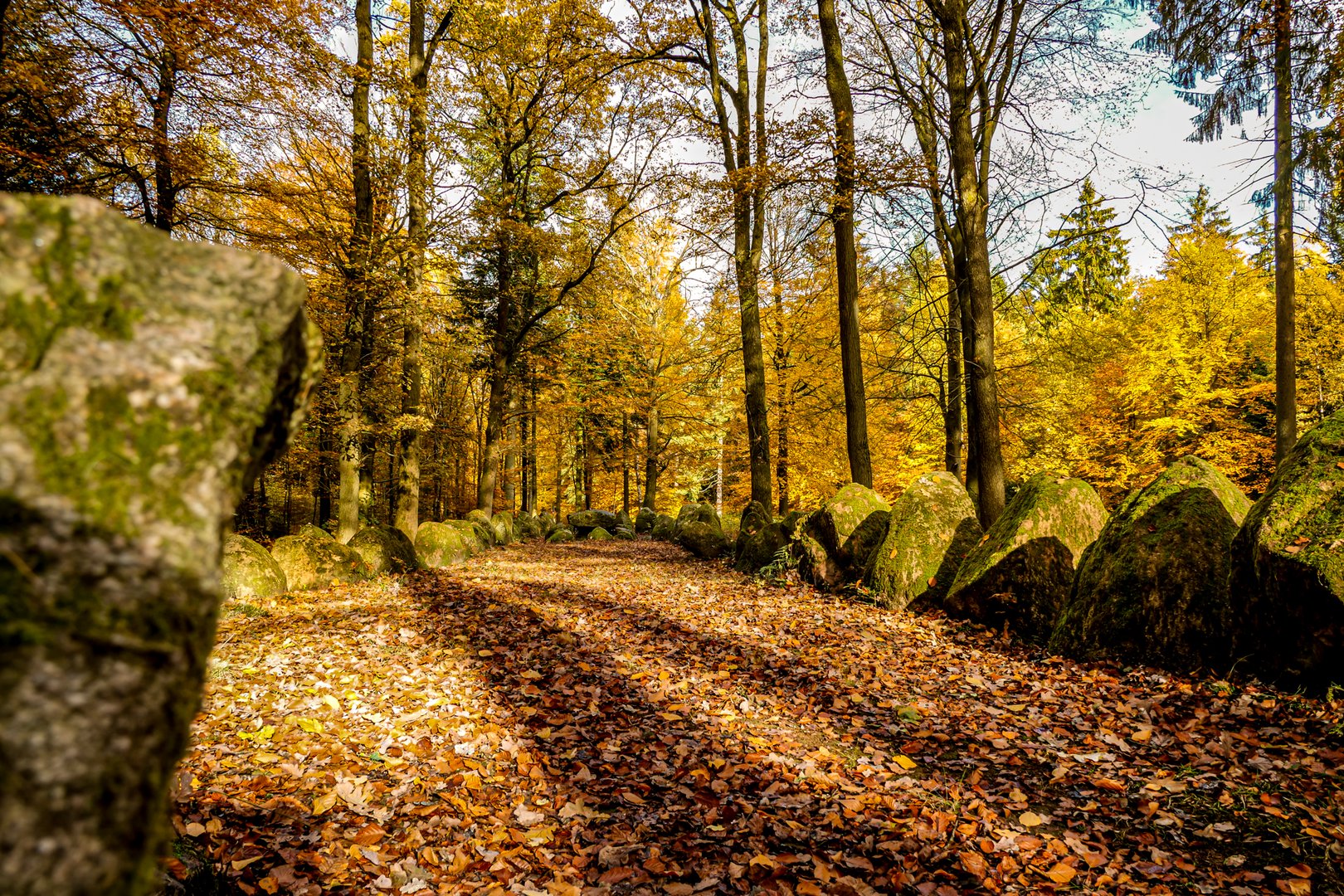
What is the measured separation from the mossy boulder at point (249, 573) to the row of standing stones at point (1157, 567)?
7.32 m

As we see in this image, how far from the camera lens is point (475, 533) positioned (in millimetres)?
13383

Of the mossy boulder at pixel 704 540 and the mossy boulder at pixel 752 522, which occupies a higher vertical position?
the mossy boulder at pixel 752 522

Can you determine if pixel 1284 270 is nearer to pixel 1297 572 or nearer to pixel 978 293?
pixel 978 293

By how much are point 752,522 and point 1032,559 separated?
238 inches

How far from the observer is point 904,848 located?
2.88m

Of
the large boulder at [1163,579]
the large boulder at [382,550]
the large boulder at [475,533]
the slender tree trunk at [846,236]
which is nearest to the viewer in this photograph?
the large boulder at [1163,579]

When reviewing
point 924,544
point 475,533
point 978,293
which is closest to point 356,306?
point 475,533

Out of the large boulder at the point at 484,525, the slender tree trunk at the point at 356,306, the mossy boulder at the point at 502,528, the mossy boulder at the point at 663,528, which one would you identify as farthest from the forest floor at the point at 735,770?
the mossy boulder at the point at 663,528

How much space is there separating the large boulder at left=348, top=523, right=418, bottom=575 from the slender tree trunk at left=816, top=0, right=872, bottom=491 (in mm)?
7550

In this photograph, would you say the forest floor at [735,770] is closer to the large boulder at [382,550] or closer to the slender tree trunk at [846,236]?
the large boulder at [382,550]

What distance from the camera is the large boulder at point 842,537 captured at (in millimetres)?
8344

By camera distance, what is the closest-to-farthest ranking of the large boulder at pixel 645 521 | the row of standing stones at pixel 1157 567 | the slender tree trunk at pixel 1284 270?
the row of standing stones at pixel 1157 567 → the slender tree trunk at pixel 1284 270 → the large boulder at pixel 645 521

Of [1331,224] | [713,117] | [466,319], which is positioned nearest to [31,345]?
[713,117]

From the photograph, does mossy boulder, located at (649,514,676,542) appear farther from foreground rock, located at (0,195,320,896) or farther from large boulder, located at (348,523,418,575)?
foreground rock, located at (0,195,320,896)
